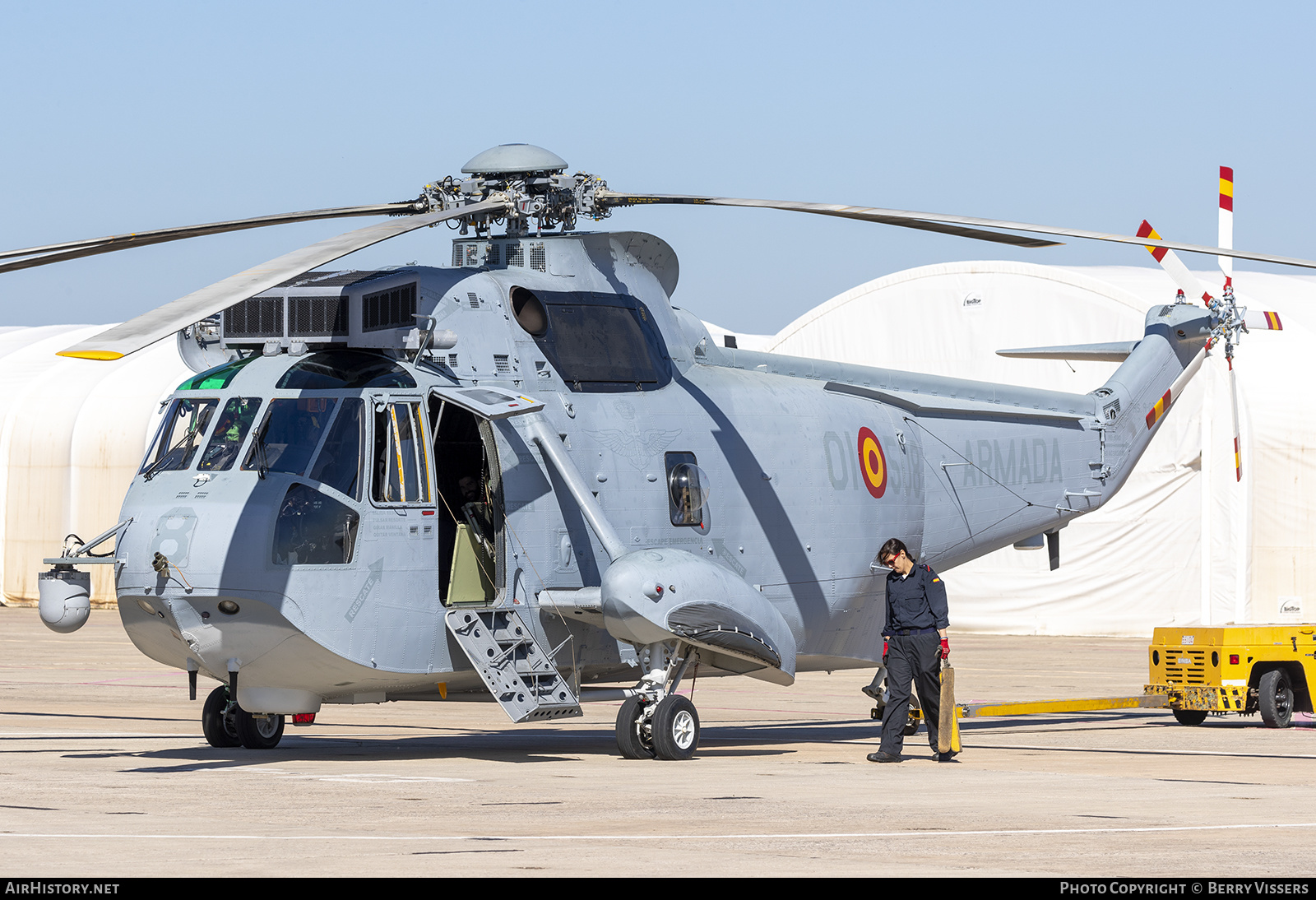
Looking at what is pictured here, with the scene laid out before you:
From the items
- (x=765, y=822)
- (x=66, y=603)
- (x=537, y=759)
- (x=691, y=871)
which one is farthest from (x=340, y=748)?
(x=691, y=871)

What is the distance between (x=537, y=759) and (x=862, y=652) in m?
4.13

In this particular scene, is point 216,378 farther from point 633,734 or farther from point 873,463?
point 873,463

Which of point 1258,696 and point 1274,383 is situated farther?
point 1274,383

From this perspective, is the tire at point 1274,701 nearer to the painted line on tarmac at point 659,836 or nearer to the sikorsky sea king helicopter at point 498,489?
the sikorsky sea king helicopter at point 498,489

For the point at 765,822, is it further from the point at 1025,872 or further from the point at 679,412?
the point at 679,412

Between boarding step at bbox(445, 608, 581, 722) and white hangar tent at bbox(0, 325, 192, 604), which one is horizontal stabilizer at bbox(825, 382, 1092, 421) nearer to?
boarding step at bbox(445, 608, 581, 722)

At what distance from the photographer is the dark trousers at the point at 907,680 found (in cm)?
1452

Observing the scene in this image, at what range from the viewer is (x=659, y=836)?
9469mm

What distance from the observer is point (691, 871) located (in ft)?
26.6

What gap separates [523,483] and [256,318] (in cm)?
257

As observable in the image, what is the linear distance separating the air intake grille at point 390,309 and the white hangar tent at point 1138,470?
896 inches

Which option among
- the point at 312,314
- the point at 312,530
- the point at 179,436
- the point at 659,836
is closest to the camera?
the point at 659,836

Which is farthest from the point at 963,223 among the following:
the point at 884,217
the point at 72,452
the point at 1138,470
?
the point at 72,452

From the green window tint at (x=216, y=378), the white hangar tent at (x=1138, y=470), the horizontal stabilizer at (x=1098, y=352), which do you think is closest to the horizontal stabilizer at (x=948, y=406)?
the horizontal stabilizer at (x=1098, y=352)
